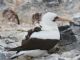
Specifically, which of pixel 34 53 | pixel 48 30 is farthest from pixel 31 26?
pixel 34 53

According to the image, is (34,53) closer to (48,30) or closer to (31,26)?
(48,30)

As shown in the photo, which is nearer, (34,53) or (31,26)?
(34,53)

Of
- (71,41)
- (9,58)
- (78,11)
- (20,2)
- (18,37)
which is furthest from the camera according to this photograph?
(20,2)

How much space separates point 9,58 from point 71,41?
58cm

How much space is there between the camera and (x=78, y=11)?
11.2 feet

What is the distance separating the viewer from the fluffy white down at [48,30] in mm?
2362

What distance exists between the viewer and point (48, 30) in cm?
251

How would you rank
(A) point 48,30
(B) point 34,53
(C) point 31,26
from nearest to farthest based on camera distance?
1. (B) point 34,53
2. (A) point 48,30
3. (C) point 31,26

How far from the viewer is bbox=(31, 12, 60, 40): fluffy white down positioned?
7.75 ft

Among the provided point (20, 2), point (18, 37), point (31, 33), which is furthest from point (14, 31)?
point (20, 2)

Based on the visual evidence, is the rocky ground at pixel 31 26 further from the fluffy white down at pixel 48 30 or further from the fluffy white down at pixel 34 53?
the fluffy white down at pixel 48 30

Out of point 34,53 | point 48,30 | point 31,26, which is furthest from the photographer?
point 31,26

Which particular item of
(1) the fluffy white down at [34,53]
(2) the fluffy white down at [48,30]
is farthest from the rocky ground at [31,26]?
(2) the fluffy white down at [48,30]

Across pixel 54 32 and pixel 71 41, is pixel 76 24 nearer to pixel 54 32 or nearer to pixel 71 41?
pixel 71 41
